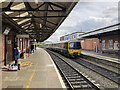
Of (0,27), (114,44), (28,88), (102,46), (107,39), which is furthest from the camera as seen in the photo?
(102,46)

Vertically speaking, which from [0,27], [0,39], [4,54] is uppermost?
[0,27]

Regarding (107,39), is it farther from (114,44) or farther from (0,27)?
(0,27)

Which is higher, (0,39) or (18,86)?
(0,39)

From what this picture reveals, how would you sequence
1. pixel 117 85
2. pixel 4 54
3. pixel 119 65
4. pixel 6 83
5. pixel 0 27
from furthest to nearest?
1. pixel 119 65
2. pixel 4 54
3. pixel 0 27
4. pixel 117 85
5. pixel 6 83

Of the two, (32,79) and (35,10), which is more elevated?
(35,10)

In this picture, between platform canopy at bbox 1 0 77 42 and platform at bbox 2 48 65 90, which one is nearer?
platform at bbox 2 48 65 90

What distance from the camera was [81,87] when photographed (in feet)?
19.5

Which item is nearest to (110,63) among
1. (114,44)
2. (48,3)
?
(114,44)

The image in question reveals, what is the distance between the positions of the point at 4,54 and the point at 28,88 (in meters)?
5.79

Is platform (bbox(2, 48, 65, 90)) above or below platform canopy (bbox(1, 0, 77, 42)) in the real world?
below

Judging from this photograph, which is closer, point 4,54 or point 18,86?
point 18,86

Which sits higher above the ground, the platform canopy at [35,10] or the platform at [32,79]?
the platform canopy at [35,10]

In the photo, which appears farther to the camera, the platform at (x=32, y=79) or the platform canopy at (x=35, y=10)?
the platform canopy at (x=35, y=10)

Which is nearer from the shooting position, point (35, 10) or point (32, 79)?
point (32, 79)
